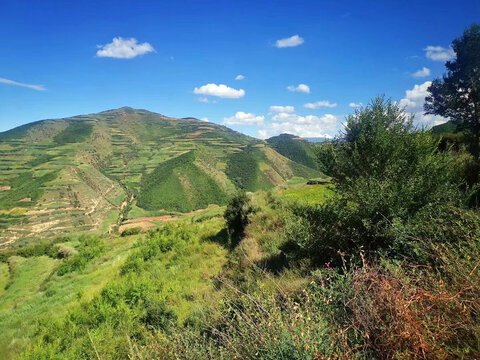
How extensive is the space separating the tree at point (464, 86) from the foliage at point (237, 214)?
19.2m

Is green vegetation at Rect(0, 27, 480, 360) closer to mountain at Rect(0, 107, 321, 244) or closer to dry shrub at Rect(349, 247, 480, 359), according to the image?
dry shrub at Rect(349, 247, 480, 359)

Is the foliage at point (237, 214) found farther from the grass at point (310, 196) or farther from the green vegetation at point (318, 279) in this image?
the grass at point (310, 196)

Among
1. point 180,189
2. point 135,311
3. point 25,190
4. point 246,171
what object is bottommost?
point 180,189

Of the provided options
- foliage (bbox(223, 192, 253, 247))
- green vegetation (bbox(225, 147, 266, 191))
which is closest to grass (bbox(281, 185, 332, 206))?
foliage (bbox(223, 192, 253, 247))

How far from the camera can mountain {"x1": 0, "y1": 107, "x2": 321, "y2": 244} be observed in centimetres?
9694

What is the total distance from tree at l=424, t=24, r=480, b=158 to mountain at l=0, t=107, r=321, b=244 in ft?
177

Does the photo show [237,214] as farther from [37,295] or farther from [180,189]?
[180,189]

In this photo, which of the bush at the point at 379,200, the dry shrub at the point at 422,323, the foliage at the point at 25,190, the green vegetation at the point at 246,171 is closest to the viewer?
the dry shrub at the point at 422,323

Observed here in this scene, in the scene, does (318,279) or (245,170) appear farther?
(245,170)

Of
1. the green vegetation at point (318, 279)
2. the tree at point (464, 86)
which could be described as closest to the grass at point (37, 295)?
the green vegetation at point (318, 279)

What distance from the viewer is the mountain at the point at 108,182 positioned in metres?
96.9

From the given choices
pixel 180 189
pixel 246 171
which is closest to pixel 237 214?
pixel 180 189

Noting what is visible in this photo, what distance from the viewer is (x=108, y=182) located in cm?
13812

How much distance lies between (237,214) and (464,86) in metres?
23.0
